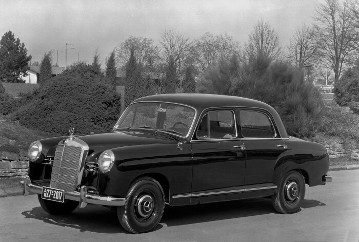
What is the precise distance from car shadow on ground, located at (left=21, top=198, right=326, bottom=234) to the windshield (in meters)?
1.26

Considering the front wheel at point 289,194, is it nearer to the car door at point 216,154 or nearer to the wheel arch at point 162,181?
the car door at point 216,154

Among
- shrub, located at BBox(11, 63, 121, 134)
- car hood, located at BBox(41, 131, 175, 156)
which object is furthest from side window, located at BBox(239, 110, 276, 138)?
shrub, located at BBox(11, 63, 121, 134)

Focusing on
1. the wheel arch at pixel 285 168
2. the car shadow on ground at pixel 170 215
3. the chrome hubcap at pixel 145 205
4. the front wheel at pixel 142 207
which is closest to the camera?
the front wheel at pixel 142 207

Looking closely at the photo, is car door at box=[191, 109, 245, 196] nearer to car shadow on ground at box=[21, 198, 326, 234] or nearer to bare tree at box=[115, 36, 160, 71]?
car shadow on ground at box=[21, 198, 326, 234]

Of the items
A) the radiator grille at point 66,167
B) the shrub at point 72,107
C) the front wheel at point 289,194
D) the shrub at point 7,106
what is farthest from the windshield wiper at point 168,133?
the shrub at point 7,106

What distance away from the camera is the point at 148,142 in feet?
26.6

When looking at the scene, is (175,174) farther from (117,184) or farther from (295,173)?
(295,173)

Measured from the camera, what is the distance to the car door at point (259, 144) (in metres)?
9.12

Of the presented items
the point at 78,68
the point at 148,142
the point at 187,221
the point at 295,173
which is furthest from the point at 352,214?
the point at 78,68

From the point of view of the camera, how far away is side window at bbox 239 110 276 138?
30.5 ft

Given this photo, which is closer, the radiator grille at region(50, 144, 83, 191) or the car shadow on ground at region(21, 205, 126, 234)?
the radiator grille at region(50, 144, 83, 191)

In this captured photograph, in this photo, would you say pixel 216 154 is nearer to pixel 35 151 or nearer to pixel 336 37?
pixel 35 151

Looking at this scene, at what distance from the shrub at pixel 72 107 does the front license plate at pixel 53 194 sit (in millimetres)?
7439

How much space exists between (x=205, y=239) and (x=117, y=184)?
125 cm
